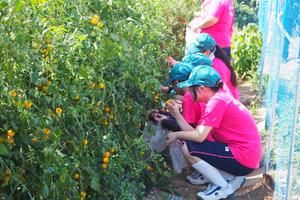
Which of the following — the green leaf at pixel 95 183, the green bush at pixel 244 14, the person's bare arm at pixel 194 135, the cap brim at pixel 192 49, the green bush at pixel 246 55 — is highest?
the green leaf at pixel 95 183

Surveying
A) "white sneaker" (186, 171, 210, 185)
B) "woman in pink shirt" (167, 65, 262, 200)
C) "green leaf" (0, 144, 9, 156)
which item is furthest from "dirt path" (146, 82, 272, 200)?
"green leaf" (0, 144, 9, 156)

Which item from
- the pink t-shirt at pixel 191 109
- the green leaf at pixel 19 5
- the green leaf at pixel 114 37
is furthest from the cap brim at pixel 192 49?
the green leaf at pixel 19 5

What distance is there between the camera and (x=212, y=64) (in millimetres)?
4336

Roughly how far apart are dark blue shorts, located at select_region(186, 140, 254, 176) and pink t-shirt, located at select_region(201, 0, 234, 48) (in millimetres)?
1521

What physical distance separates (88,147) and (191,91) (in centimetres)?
119

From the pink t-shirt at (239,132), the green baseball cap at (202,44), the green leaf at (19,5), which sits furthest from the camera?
the green baseball cap at (202,44)

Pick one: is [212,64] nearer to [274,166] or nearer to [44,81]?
[274,166]

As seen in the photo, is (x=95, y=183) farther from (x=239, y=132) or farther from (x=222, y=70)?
(x=222, y=70)

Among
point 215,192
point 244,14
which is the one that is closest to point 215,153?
point 215,192

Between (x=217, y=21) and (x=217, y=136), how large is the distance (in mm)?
1455

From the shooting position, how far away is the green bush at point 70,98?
2135 mm

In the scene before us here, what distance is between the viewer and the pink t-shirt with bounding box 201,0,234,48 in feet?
16.0

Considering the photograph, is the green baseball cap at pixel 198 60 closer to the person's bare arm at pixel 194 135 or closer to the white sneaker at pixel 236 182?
the person's bare arm at pixel 194 135

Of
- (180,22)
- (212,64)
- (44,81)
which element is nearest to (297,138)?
(212,64)
